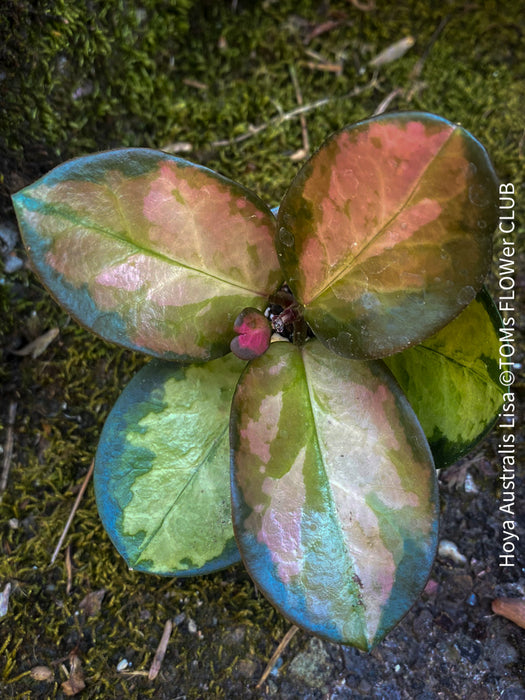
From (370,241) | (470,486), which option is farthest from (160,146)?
(470,486)

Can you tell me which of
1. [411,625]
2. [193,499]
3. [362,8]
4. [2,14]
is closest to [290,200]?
[193,499]

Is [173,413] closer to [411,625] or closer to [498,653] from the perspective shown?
[411,625]

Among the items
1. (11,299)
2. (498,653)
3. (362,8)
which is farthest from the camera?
(362,8)

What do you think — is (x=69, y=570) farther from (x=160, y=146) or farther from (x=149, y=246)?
(x=160, y=146)

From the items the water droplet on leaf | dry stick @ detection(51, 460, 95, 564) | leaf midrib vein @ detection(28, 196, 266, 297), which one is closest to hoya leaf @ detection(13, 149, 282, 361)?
leaf midrib vein @ detection(28, 196, 266, 297)

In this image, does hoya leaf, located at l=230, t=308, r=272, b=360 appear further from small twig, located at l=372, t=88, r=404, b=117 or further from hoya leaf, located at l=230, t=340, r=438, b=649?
small twig, located at l=372, t=88, r=404, b=117

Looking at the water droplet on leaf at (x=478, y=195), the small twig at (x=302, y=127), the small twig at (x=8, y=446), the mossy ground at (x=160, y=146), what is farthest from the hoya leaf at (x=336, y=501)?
the small twig at (x=302, y=127)
